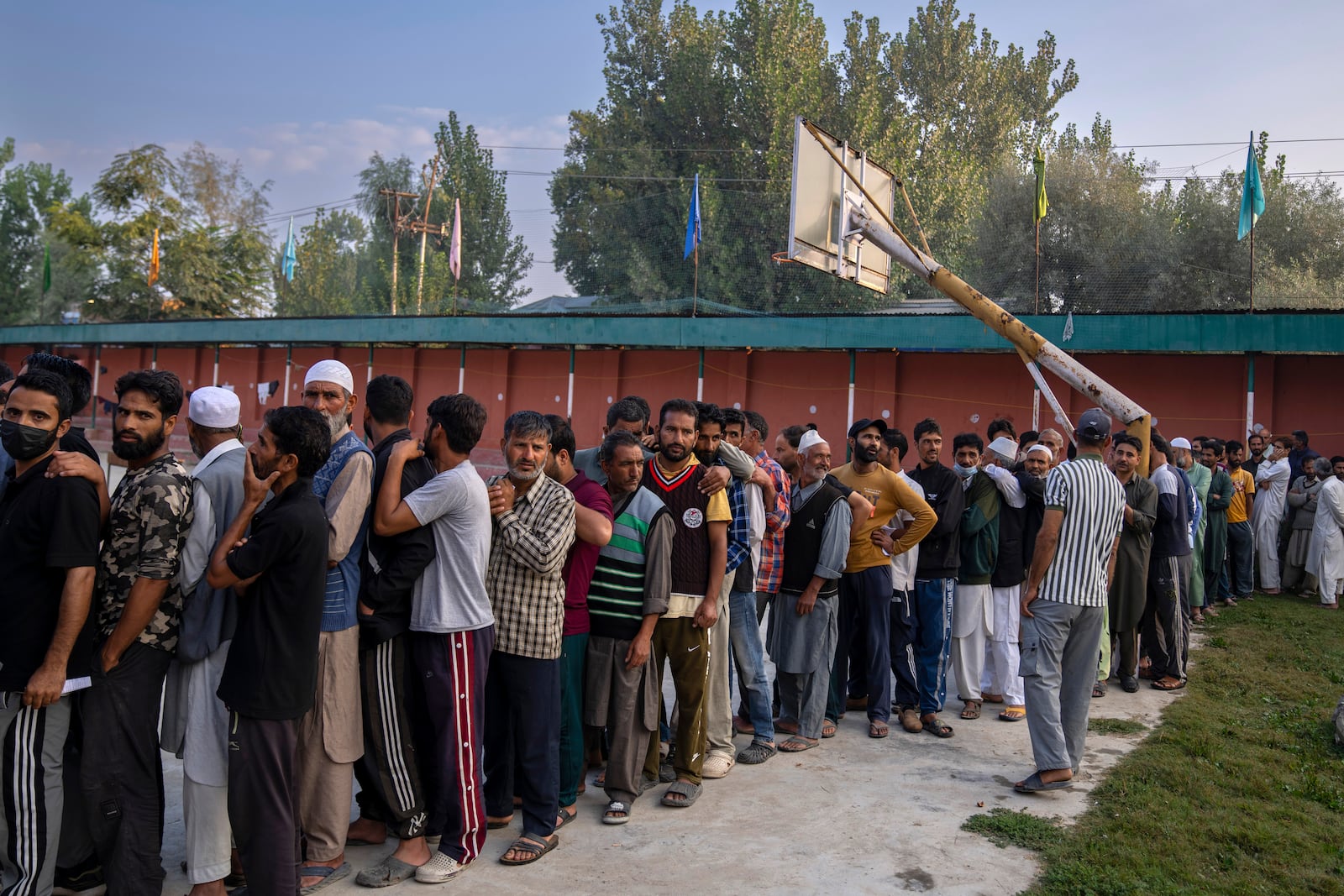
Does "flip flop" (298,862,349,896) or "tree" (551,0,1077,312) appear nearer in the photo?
"flip flop" (298,862,349,896)

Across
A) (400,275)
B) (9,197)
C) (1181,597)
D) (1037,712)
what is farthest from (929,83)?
(9,197)

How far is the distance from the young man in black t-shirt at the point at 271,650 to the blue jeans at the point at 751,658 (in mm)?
2637

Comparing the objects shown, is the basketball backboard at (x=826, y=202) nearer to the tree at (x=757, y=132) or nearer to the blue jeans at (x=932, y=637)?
the blue jeans at (x=932, y=637)

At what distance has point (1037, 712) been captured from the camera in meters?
5.22

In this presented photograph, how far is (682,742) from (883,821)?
1036 millimetres

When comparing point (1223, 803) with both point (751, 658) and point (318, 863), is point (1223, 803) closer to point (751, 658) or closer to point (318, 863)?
point (751, 658)

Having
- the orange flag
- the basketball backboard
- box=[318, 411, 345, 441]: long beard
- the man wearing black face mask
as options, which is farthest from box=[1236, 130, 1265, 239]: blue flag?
the orange flag

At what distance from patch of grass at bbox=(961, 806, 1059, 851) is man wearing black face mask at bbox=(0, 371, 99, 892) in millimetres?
3837

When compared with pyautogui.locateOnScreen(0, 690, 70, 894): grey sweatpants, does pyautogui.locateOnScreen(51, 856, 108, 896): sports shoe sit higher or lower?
lower

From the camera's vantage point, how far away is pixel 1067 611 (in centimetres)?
525

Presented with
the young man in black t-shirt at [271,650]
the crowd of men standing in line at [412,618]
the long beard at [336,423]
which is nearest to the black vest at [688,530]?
the crowd of men standing in line at [412,618]

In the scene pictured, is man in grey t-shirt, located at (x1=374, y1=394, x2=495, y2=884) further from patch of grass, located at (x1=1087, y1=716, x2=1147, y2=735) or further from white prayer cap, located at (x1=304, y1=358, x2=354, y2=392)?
patch of grass, located at (x1=1087, y1=716, x2=1147, y2=735)

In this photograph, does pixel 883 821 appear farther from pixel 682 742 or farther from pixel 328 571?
pixel 328 571

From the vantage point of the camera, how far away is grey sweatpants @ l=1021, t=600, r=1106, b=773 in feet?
17.1
